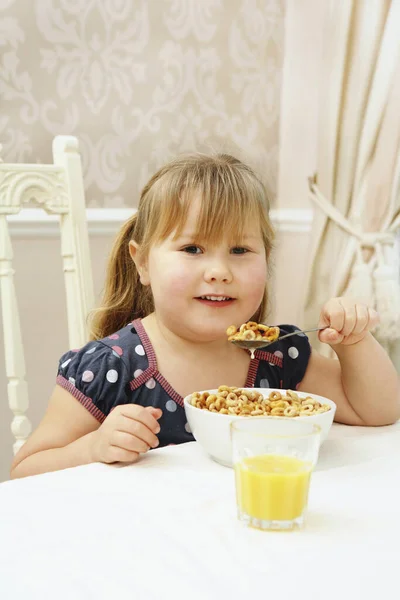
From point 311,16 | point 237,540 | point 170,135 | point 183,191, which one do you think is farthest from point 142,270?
point 311,16

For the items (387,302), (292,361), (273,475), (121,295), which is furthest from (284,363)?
(387,302)

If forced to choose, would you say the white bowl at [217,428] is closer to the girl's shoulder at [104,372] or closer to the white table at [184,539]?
the white table at [184,539]

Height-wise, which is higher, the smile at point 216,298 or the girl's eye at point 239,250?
the girl's eye at point 239,250

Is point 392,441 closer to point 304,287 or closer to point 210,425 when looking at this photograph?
point 210,425

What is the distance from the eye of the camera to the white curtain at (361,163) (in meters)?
1.86

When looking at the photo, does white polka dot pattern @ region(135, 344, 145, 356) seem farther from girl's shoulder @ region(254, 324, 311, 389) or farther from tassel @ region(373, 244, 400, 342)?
tassel @ region(373, 244, 400, 342)

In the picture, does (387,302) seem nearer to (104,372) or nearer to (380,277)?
(380,277)

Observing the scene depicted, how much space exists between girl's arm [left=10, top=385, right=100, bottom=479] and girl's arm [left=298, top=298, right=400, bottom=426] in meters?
0.39

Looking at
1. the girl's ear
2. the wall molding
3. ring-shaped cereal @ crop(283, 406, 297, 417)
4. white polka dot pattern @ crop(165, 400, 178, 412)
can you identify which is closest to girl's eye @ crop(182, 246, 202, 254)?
the girl's ear

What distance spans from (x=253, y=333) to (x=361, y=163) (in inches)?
43.4

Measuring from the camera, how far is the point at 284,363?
47.7 inches

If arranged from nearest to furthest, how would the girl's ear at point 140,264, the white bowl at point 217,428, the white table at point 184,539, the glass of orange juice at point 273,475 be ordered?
the white table at point 184,539
the glass of orange juice at point 273,475
the white bowl at point 217,428
the girl's ear at point 140,264

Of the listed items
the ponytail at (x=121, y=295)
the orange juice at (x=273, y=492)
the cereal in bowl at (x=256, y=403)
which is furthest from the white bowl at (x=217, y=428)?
the ponytail at (x=121, y=295)

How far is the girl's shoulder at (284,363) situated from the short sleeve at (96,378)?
242 millimetres
